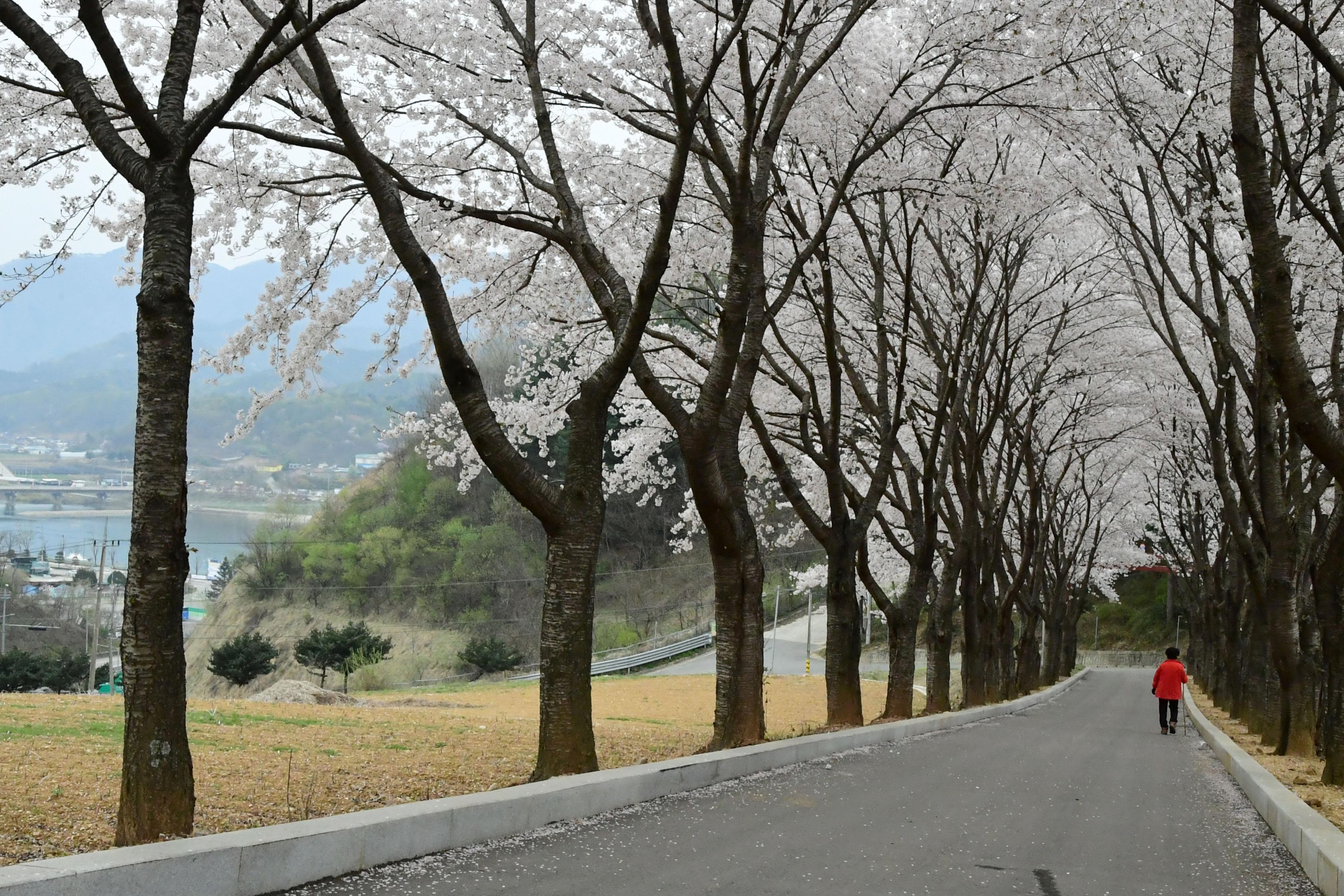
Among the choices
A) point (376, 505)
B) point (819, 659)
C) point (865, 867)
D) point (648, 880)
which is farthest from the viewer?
point (376, 505)

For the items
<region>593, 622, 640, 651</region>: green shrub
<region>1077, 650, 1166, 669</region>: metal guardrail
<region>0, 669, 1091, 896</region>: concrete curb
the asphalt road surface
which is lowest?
<region>1077, 650, 1166, 669</region>: metal guardrail

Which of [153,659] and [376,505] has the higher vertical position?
[376,505]

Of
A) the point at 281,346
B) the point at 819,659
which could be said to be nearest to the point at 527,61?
the point at 281,346

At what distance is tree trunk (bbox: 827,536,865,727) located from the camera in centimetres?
1563

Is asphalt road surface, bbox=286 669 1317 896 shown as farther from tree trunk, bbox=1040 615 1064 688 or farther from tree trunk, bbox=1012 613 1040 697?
tree trunk, bbox=1040 615 1064 688

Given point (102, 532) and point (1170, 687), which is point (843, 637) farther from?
→ point (102, 532)

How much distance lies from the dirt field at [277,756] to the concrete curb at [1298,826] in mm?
5123

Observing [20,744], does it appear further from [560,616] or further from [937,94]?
[937,94]

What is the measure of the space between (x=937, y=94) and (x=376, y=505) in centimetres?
8288

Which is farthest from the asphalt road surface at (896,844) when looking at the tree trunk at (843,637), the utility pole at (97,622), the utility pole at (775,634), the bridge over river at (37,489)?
the bridge over river at (37,489)

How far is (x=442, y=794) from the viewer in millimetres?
8781

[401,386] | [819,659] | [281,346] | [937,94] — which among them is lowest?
[819,659]

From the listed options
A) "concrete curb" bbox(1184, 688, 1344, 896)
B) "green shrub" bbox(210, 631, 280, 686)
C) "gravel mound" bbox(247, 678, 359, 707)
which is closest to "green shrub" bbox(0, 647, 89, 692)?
"green shrub" bbox(210, 631, 280, 686)

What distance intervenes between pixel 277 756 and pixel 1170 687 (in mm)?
14751
